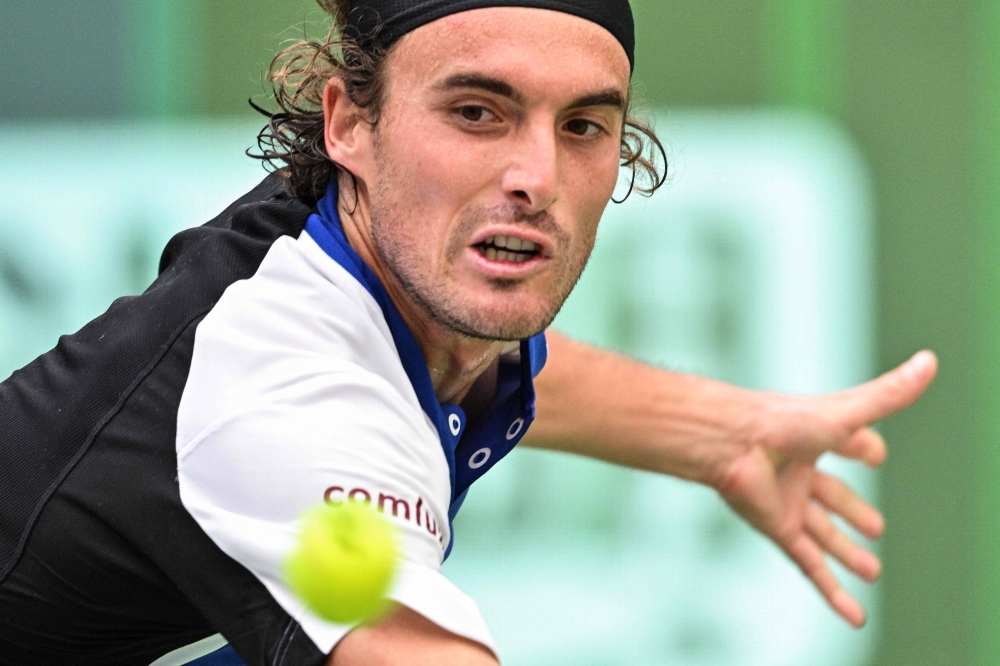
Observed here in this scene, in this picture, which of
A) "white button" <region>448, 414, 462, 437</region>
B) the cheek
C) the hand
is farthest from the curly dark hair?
the hand

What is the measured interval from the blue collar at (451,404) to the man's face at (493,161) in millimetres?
→ 98

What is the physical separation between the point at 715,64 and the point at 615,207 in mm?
583

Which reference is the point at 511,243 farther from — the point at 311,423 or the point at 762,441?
the point at 762,441

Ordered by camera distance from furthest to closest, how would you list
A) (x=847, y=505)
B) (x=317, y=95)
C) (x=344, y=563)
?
1. (x=847, y=505)
2. (x=317, y=95)
3. (x=344, y=563)

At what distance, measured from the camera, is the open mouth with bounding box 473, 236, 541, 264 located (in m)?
1.84

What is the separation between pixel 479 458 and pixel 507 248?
1.25 feet

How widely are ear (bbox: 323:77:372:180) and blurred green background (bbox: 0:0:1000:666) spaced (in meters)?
2.01

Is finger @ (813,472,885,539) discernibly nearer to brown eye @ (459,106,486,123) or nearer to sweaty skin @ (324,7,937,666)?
sweaty skin @ (324,7,937,666)

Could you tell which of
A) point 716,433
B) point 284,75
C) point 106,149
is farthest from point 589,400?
point 106,149

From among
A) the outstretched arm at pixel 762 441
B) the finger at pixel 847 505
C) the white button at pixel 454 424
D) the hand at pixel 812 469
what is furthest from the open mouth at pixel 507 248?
the finger at pixel 847 505

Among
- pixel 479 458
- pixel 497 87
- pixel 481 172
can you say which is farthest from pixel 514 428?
pixel 497 87

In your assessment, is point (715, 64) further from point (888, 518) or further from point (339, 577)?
point (339, 577)

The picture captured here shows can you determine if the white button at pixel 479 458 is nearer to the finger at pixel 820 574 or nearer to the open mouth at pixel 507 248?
the open mouth at pixel 507 248

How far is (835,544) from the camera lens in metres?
2.59
